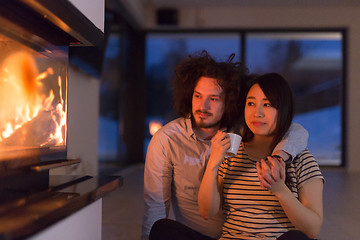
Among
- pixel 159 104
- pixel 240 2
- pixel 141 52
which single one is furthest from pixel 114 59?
pixel 240 2

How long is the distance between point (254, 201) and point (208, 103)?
1.90ft

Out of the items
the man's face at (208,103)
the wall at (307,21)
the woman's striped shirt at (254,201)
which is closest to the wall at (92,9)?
the man's face at (208,103)

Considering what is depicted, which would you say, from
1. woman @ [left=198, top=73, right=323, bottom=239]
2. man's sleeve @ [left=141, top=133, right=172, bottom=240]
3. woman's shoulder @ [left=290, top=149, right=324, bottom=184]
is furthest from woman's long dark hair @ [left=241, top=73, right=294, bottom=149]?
man's sleeve @ [left=141, top=133, right=172, bottom=240]

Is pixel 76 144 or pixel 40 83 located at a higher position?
pixel 40 83

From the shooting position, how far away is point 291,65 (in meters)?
6.20

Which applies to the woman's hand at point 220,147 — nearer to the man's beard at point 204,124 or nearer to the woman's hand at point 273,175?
the woman's hand at point 273,175

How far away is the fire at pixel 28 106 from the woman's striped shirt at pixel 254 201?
0.73 m

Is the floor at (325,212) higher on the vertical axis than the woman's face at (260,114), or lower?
lower

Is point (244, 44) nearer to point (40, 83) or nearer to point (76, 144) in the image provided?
point (76, 144)

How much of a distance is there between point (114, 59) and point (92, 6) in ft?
10.8

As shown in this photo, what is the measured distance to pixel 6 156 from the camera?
100 cm

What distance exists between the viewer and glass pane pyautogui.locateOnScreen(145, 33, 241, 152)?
5973 mm

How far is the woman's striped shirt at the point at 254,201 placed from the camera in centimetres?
125

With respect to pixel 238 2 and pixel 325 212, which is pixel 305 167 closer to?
pixel 325 212
